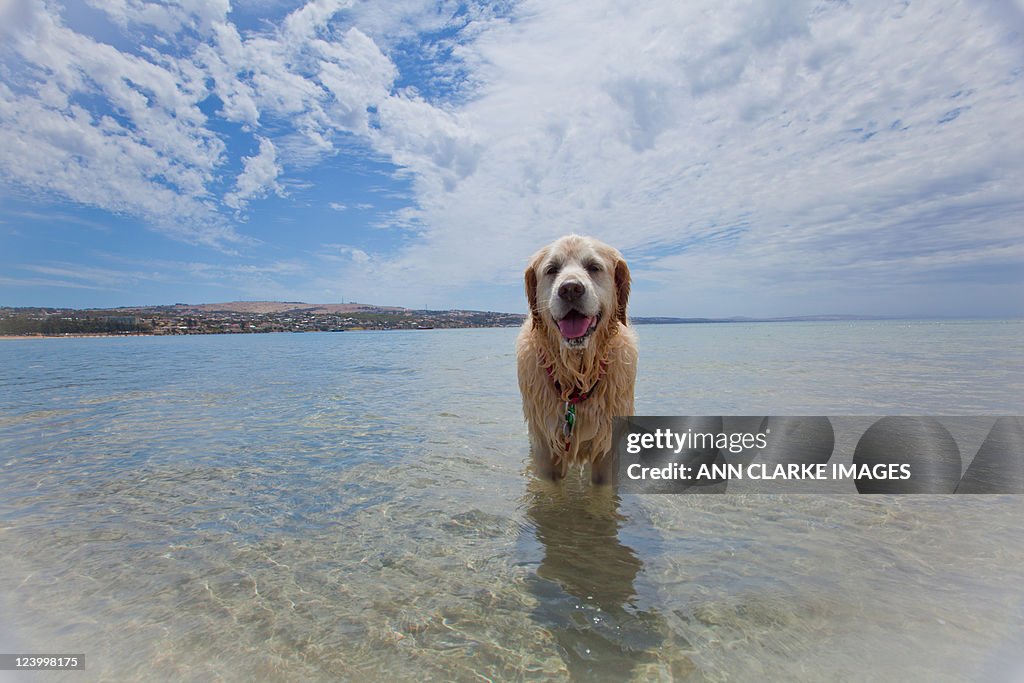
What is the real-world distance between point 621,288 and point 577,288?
1.14 meters

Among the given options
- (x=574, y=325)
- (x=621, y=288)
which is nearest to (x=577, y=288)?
(x=574, y=325)

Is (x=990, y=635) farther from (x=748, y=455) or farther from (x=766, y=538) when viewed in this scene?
(x=748, y=455)

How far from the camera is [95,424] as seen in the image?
873 cm

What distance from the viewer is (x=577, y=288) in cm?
412

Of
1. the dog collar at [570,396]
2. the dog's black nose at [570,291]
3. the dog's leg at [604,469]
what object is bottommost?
the dog's leg at [604,469]

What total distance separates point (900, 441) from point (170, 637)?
8541mm

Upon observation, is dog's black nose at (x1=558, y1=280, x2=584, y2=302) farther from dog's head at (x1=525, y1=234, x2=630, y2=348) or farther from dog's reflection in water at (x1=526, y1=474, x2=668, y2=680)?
dog's reflection in water at (x1=526, y1=474, x2=668, y2=680)

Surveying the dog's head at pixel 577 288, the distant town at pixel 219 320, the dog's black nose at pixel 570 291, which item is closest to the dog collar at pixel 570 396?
the dog's head at pixel 577 288

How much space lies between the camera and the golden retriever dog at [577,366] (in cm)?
460

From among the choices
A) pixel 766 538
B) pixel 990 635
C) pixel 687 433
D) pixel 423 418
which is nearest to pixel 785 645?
pixel 990 635

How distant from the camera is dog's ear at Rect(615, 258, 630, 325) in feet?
16.3

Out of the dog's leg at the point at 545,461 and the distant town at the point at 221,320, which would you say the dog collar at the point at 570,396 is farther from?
the distant town at the point at 221,320

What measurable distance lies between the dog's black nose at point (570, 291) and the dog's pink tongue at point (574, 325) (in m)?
0.18

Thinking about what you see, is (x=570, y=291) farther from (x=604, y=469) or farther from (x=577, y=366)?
(x=604, y=469)
